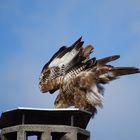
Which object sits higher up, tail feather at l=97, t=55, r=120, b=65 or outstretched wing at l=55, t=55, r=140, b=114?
tail feather at l=97, t=55, r=120, b=65

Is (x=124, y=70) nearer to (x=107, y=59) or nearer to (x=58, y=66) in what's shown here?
(x=107, y=59)

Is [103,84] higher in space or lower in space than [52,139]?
higher

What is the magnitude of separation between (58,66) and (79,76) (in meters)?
1.36

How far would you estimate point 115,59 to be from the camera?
3666 centimetres

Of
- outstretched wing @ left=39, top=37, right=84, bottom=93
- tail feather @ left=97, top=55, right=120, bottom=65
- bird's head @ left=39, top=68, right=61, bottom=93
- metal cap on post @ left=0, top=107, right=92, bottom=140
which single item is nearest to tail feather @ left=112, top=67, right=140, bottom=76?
tail feather @ left=97, top=55, right=120, bottom=65

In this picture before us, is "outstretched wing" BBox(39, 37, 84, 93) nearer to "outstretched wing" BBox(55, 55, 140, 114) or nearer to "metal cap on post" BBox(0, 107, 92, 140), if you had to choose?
"outstretched wing" BBox(55, 55, 140, 114)

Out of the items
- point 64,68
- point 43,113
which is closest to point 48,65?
point 64,68

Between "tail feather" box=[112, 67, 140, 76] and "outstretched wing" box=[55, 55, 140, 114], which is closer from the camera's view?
"outstretched wing" box=[55, 55, 140, 114]

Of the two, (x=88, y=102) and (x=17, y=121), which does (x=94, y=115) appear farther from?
(x=17, y=121)

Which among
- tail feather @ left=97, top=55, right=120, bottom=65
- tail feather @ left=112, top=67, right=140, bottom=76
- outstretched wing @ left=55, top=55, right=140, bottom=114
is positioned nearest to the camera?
outstretched wing @ left=55, top=55, right=140, bottom=114

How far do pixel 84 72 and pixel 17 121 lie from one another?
3.77m

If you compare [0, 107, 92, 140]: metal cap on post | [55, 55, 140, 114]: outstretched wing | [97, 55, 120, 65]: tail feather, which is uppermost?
[97, 55, 120, 65]: tail feather

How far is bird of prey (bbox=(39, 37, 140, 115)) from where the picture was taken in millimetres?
35781

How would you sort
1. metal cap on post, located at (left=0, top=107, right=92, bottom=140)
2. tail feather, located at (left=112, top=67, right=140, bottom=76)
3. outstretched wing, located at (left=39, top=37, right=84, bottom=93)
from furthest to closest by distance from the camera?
outstretched wing, located at (left=39, top=37, right=84, bottom=93), tail feather, located at (left=112, top=67, right=140, bottom=76), metal cap on post, located at (left=0, top=107, right=92, bottom=140)
